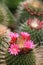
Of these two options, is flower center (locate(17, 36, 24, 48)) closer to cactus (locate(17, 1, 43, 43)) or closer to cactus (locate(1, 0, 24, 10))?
cactus (locate(17, 1, 43, 43))

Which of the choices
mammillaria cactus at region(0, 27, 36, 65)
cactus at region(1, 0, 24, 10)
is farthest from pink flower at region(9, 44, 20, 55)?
cactus at region(1, 0, 24, 10)

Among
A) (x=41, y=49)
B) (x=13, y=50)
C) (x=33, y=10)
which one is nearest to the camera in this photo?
(x=13, y=50)

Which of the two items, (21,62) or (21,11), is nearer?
(21,62)

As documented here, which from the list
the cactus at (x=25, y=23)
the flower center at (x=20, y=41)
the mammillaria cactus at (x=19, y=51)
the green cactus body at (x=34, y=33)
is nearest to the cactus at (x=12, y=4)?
the cactus at (x=25, y=23)

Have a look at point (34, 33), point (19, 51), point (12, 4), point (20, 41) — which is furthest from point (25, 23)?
point (12, 4)

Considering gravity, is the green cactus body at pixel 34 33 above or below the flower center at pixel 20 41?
above

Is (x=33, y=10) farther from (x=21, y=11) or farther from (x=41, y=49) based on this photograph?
(x=41, y=49)

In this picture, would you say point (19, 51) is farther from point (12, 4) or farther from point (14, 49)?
point (12, 4)

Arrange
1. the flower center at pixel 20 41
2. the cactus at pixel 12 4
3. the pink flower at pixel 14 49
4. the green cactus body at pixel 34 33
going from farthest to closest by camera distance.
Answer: the cactus at pixel 12 4 → the green cactus body at pixel 34 33 → the flower center at pixel 20 41 → the pink flower at pixel 14 49

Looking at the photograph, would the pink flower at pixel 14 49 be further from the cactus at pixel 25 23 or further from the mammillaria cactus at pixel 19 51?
the cactus at pixel 25 23

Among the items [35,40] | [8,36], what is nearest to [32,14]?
[35,40]

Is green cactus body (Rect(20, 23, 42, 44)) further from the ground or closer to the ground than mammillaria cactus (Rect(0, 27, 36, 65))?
further from the ground
